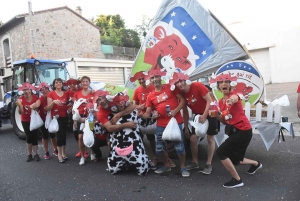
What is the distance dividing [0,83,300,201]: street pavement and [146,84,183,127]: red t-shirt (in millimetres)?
845

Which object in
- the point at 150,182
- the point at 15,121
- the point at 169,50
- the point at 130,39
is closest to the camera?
the point at 150,182

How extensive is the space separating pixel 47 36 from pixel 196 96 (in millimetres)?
17830

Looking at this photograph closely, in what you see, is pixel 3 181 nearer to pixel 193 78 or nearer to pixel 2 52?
pixel 193 78

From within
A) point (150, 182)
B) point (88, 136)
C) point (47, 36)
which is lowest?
point (150, 182)

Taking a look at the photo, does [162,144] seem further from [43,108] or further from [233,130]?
[43,108]

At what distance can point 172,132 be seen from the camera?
387 cm

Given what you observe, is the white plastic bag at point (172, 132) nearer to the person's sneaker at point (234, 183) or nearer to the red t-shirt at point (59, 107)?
the person's sneaker at point (234, 183)

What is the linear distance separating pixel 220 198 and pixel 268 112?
1.75 metres

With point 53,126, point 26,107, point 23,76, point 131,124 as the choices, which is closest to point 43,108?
point 26,107

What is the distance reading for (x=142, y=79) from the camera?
4758 millimetres

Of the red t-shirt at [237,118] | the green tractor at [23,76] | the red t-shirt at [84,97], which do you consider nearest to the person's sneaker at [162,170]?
the red t-shirt at [237,118]

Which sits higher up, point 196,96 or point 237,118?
point 196,96

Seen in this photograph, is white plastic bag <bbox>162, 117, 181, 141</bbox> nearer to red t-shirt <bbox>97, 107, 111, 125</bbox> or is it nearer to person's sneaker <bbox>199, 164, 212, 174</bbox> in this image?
person's sneaker <bbox>199, 164, 212, 174</bbox>

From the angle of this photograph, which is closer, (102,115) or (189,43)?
(102,115)
